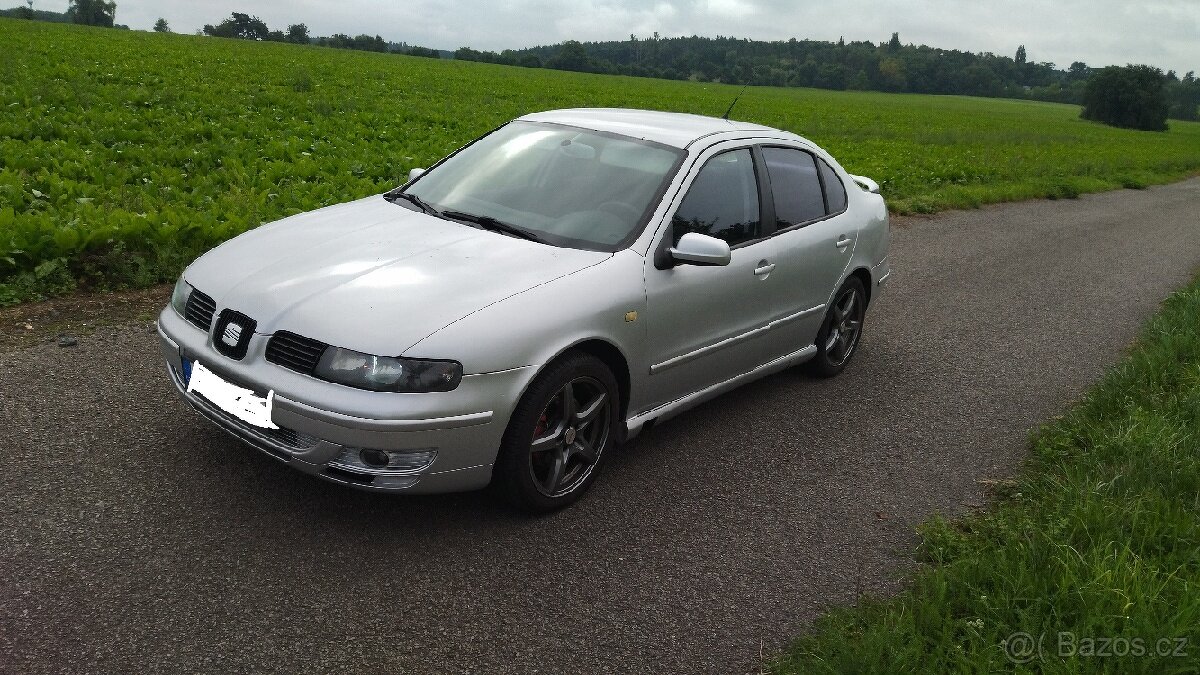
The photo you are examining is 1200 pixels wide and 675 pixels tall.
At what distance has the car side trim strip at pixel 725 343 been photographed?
4285 mm

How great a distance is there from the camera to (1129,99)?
7531 cm

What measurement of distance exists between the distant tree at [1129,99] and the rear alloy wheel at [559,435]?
81.8 meters

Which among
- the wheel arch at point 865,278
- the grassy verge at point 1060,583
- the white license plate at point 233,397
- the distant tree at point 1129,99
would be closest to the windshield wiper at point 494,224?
the white license plate at point 233,397

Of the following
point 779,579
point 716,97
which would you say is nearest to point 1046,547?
point 779,579

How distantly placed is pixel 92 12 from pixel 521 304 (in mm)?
105695

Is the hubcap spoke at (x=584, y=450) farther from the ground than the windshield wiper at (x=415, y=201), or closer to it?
closer to it

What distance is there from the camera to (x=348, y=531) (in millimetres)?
3582

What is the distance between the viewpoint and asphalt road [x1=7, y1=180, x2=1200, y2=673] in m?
2.95

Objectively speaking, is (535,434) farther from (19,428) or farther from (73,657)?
(19,428)

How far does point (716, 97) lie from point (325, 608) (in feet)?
177

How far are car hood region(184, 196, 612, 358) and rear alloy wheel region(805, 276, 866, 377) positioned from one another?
7.18 ft

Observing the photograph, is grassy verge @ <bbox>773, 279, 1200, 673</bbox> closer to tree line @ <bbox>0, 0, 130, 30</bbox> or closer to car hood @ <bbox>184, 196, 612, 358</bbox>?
car hood @ <bbox>184, 196, 612, 358</bbox>

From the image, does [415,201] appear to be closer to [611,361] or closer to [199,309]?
[199,309]

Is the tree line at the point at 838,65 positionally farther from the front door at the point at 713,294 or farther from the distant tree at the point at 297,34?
the front door at the point at 713,294
